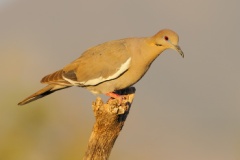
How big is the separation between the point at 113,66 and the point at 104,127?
1.59m

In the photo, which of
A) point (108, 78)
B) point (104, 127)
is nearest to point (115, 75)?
point (108, 78)

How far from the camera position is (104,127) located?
953 cm

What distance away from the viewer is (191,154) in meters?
36.8

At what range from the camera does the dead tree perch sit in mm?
9477

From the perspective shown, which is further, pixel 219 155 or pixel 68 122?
pixel 219 155

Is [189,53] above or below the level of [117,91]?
above

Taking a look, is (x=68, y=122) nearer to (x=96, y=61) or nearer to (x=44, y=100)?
(x=44, y=100)

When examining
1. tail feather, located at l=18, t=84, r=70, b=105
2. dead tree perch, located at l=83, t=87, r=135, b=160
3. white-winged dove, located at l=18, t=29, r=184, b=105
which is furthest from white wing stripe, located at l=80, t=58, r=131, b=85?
dead tree perch, located at l=83, t=87, r=135, b=160

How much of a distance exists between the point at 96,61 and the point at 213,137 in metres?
29.0

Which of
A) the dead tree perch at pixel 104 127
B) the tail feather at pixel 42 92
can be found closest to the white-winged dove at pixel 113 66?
the tail feather at pixel 42 92

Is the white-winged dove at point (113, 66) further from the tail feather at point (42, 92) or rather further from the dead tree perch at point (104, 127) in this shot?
the dead tree perch at point (104, 127)

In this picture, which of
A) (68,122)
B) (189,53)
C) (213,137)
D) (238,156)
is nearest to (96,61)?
(238,156)

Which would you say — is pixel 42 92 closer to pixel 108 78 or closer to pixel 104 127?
pixel 108 78

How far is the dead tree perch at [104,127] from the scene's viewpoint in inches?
373
